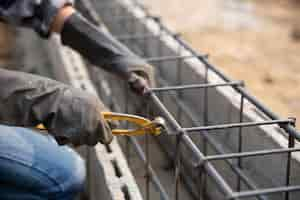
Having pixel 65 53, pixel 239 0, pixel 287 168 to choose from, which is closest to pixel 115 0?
pixel 65 53

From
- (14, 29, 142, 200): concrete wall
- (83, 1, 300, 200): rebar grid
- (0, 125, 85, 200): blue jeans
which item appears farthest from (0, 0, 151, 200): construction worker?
(83, 1, 300, 200): rebar grid

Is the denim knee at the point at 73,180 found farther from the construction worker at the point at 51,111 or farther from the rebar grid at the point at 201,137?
the rebar grid at the point at 201,137

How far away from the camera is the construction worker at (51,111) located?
2.62 meters

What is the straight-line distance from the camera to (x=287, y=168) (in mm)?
2871

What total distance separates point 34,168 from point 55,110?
0.38m

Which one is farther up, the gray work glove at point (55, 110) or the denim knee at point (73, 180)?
the gray work glove at point (55, 110)

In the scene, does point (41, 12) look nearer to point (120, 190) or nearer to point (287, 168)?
point (120, 190)

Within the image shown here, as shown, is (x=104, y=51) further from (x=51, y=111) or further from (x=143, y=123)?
(x=51, y=111)

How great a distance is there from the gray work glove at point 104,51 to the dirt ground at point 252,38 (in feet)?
8.94

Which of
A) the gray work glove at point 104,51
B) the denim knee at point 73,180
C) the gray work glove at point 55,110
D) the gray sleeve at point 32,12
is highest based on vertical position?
the gray sleeve at point 32,12

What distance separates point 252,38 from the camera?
26.6 feet

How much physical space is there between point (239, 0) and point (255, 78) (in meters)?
3.10

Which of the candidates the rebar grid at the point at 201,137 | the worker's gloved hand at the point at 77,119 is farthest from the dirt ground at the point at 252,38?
the worker's gloved hand at the point at 77,119

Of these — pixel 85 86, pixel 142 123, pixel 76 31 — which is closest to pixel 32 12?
pixel 76 31
